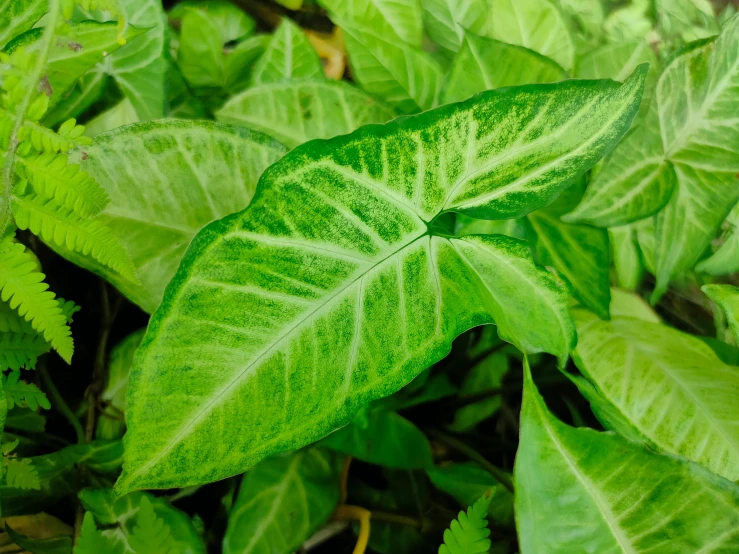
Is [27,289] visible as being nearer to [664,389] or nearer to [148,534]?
[148,534]

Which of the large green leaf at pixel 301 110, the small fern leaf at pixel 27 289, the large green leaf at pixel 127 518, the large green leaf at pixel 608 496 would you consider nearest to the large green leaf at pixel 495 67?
the large green leaf at pixel 301 110

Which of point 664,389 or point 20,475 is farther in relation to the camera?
point 664,389

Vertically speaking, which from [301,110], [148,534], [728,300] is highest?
[301,110]

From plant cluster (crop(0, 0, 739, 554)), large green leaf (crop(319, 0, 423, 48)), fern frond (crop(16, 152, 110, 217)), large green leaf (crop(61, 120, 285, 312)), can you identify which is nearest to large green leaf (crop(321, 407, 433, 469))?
plant cluster (crop(0, 0, 739, 554))

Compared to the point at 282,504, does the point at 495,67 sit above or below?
above

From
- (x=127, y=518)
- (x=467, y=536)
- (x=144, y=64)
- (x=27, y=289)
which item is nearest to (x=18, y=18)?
(x=144, y=64)

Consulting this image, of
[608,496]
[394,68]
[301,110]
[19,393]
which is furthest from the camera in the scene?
[394,68]

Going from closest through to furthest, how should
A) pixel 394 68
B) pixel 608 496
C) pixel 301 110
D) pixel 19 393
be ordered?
1. pixel 608 496
2. pixel 19 393
3. pixel 301 110
4. pixel 394 68
